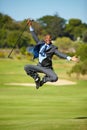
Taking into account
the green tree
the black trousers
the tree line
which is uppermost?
the black trousers

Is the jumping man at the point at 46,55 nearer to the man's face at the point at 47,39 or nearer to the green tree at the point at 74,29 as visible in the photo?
the man's face at the point at 47,39

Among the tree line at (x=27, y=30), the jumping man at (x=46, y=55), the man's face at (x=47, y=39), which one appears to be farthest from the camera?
the tree line at (x=27, y=30)

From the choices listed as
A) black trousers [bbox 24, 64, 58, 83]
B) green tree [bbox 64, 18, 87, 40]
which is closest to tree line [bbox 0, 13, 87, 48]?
green tree [bbox 64, 18, 87, 40]

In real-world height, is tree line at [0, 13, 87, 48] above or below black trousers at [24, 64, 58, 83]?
below

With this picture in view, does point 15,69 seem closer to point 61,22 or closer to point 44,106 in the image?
point 44,106

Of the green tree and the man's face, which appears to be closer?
the man's face

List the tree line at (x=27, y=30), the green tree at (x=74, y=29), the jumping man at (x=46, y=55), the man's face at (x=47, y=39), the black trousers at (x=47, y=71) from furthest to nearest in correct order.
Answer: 1. the green tree at (x=74, y=29)
2. the tree line at (x=27, y=30)
3. the black trousers at (x=47, y=71)
4. the jumping man at (x=46, y=55)
5. the man's face at (x=47, y=39)

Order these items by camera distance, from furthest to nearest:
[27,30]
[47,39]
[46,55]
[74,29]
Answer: [74,29], [27,30], [46,55], [47,39]

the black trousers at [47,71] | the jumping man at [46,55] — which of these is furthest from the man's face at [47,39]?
the black trousers at [47,71]

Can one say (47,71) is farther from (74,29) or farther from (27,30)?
(74,29)

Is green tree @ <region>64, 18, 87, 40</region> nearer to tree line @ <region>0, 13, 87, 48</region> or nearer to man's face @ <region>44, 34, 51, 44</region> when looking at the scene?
tree line @ <region>0, 13, 87, 48</region>

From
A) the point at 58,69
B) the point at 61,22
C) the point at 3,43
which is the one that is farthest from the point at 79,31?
the point at 58,69

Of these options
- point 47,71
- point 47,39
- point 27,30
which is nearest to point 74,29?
point 27,30

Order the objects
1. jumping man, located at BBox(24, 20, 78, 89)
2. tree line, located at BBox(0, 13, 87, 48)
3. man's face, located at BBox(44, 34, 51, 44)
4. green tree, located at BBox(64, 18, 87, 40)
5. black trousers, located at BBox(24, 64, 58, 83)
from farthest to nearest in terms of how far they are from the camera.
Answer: green tree, located at BBox(64, 18, 87, 40) → tree line, located at BBox(0, 13, 87, 48) → black trousers, located at BBox(24, 64, 58, 83) → jumping man, located at BBox(24, 20, 78, 89) → man's face, located at BBox(44, 34, 51, 44)
